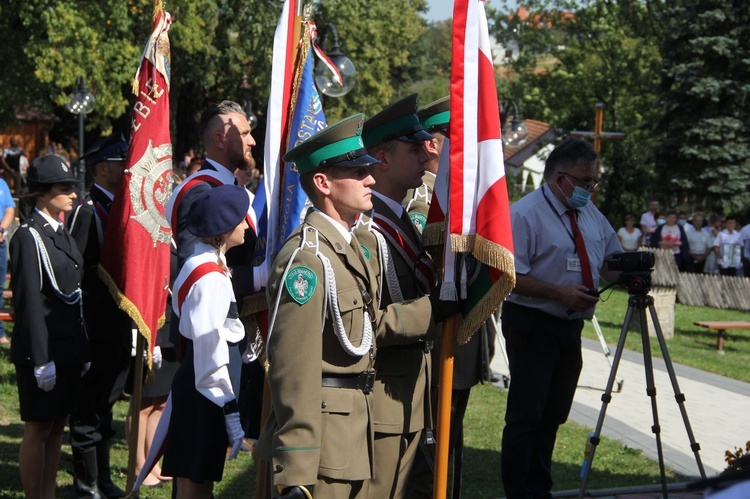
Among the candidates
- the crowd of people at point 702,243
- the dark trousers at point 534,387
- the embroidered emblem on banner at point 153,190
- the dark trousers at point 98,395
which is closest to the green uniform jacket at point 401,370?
the dark trousers at point 534,387

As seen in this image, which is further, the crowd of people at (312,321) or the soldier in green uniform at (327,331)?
the crowd of people at (312,321)

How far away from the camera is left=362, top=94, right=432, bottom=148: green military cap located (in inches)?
182

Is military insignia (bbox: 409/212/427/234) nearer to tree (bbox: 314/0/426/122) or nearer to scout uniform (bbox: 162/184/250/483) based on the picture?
scout uniform (bbox: 162/184/250/483)

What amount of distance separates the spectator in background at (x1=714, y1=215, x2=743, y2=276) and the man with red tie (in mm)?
18997

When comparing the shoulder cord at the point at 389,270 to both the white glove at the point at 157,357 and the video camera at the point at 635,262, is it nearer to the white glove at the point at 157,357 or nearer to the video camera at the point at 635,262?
→ the video camera at the point at 635,262

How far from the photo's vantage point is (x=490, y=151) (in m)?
4.37

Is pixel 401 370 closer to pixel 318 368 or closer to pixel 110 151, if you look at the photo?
pixel 318 368

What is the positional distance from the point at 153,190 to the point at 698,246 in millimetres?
20726

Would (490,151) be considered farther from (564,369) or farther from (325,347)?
(564,369)

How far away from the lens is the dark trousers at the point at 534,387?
19.1 ft

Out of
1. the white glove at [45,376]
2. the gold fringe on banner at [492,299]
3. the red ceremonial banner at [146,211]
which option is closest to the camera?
the gold fringe on banner at [492,299]

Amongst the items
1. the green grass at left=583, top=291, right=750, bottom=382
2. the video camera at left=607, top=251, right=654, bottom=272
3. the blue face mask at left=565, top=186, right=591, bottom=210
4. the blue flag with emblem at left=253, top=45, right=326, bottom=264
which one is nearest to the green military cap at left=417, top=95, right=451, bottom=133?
the blue flag with emblem at left=253, top=45, right=326, bottom=264

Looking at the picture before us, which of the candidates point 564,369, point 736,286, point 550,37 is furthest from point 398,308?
point 550,37

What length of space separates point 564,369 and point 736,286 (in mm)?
16410
